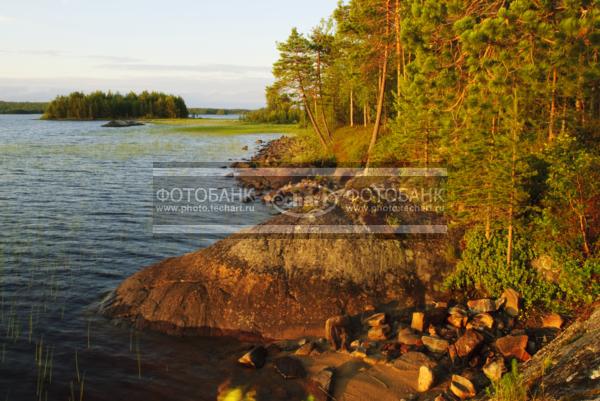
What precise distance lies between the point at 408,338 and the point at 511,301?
3156mm

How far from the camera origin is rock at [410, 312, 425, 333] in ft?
38.5

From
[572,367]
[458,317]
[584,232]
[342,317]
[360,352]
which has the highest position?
[584,232]

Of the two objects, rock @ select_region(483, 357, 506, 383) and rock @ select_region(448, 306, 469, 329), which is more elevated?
rock @ select_region(448, 306, 469, 329)

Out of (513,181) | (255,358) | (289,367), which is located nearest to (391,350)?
(289,367)

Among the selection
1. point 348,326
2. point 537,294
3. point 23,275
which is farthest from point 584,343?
point 23,275

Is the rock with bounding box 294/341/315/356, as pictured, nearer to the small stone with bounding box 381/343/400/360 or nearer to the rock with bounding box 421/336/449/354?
the small stone with bounding box 381/343/400/360

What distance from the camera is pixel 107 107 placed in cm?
16138

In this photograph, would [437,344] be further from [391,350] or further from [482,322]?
[482,322]

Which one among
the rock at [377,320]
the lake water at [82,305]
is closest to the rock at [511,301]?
the rock at [377,320]

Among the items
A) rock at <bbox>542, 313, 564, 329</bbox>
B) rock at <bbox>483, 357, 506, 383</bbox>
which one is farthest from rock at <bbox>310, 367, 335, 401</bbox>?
rock at <bbox>542, 313, 564, 329</bbox>

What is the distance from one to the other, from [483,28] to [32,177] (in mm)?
38435

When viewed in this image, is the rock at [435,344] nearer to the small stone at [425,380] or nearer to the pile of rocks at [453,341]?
the pile of rocks at [453,341]

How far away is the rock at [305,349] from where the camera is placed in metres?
11.6

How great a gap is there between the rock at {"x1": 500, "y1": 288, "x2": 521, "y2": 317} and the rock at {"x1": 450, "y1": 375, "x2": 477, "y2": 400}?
3.52 metres
